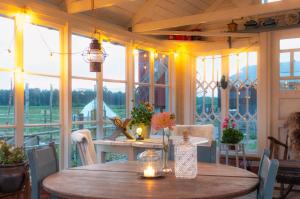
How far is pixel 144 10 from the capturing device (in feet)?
17.8

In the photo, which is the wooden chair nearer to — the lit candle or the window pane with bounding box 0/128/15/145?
the lit candle

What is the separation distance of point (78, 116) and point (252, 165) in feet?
9.71

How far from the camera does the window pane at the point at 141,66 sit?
5734mm

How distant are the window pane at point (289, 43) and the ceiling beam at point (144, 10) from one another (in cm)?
205

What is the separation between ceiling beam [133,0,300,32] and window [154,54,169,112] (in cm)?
104

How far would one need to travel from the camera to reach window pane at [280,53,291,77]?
5.50m

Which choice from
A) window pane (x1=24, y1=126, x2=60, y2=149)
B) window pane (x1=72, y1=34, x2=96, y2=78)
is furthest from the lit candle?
window pane (x1=72, y1=34, x2=96, y2=78)

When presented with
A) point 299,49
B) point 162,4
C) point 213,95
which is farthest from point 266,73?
point 162,4

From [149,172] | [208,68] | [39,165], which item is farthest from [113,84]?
[149,172]

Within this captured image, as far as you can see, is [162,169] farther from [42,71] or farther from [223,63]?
[223,63]

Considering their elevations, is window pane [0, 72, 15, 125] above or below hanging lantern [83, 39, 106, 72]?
below

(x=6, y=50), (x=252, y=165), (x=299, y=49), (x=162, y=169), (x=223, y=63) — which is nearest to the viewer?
(x=162, y=169)

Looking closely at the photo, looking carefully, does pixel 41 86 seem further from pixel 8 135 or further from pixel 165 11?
pixel 165 11

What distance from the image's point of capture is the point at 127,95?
5.43 meters
